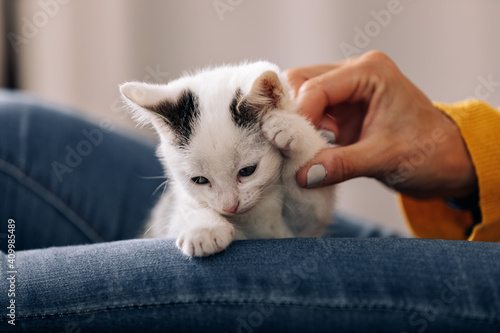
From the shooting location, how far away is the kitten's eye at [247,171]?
1.10 metres

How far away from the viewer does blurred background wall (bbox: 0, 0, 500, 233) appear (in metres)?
2.63

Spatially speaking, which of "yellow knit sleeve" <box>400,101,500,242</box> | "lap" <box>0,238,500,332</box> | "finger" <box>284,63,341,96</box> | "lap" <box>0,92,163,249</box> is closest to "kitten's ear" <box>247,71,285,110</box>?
"finger" <box>284,63,341,96</box>

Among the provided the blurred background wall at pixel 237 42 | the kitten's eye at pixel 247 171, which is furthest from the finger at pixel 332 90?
the blurred background wall at pixel 237 42

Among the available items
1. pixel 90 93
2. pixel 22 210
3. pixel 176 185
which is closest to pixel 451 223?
pixel 176 185

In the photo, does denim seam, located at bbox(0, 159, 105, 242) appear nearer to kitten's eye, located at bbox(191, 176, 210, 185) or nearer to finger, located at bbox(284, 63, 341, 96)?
kitten's eye, located at bbox(191, 176, 210, 185)

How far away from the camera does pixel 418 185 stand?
1.33 metres

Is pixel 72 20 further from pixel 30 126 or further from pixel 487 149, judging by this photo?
pixel 487 149

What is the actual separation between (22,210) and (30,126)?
0.32m

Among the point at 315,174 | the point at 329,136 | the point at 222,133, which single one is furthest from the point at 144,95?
the point at 329,136

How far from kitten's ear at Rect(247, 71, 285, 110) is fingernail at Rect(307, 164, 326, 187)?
0.57 ft

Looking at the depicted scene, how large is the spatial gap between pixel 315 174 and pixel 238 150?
0.65 ft

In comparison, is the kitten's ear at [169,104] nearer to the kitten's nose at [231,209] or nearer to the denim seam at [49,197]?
the kitten's nose at [231,209]

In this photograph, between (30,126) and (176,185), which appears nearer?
(176,185)

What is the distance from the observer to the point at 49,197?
1601 millimetres
